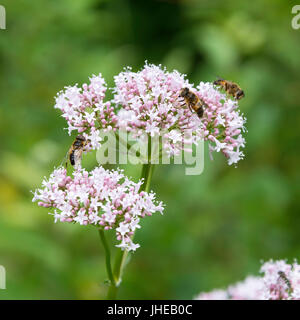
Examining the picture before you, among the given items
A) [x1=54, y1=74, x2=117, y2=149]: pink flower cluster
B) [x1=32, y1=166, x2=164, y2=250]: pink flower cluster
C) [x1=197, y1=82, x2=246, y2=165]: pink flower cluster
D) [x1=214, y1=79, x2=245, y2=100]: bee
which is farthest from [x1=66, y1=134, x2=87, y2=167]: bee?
[x1=214, y1=79, x2=245, y2=100]: bee

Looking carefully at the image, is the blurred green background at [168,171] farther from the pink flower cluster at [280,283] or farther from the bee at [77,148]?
the pink flower cluster at [280,283]

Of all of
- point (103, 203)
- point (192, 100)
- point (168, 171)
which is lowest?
point (103, 203)

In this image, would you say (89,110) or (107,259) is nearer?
(107,259)

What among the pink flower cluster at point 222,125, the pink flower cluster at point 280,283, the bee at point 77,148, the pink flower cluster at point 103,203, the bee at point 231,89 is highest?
the bee at point 231,89

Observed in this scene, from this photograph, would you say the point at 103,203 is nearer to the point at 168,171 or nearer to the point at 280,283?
the point at 280,283

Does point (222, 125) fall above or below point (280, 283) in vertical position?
above

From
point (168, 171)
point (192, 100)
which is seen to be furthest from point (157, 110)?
point (168, 171)

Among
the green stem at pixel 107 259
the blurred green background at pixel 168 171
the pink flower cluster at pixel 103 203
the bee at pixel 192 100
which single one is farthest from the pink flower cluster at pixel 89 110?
the blurred green background at pixel 168 171
